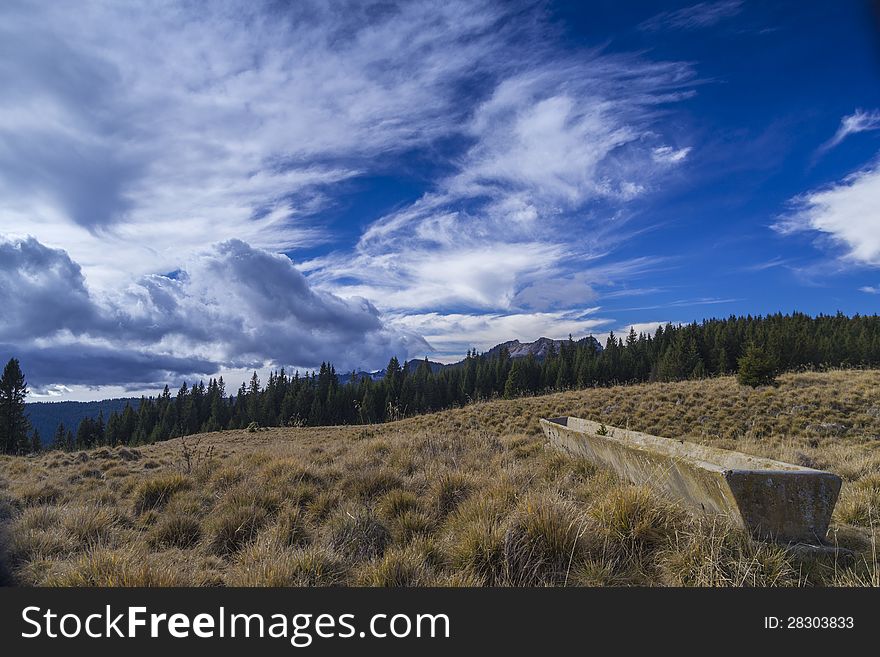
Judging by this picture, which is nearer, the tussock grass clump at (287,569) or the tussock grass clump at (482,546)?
the tussock grass clump at (287,569)

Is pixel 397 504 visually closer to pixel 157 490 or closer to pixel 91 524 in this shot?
pixel 91 524

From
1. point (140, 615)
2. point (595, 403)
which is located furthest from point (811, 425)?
point (140, 615)

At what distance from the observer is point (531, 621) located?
8.63 feet

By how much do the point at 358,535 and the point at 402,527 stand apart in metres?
0.49

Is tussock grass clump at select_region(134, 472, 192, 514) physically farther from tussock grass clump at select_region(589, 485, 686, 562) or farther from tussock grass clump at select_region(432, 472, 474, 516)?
tussock grass clump at select_region(589, 485, 686, 562)

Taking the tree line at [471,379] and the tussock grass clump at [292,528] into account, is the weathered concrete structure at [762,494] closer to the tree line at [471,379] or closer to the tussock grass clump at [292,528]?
the tussock grass clump at [292,528]

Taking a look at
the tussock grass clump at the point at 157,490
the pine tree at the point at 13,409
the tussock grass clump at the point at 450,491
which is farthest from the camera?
the pine tree at the point at 13,409

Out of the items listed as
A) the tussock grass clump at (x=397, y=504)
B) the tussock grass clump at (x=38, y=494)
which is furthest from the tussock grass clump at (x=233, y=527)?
the tussock grass clump at (x=38, y=494)

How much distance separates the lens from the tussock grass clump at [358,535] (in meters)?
3.92

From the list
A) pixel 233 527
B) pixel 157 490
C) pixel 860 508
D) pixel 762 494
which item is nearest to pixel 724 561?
pixel 762 494

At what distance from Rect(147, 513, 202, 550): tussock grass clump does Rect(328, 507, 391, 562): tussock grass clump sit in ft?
5.54

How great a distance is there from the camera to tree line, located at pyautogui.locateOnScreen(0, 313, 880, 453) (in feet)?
206

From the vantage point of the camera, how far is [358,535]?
13.8ft

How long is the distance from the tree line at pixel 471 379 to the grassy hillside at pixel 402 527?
53.7 meters
